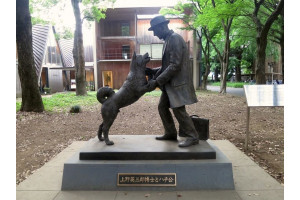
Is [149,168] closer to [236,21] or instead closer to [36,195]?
[36,195]

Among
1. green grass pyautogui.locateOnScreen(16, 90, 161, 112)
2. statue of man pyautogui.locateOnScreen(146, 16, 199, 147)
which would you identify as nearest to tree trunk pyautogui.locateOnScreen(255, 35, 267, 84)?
green grass pyautogui.locateOnScreen(16, 90, 161, 112)

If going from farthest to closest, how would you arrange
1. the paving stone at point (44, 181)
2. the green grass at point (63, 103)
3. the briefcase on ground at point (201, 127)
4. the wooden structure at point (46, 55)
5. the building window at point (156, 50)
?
the building window at point (156, 50) < the wooden structure at point (46, 55) < the green grass at point (63, 103) < the briefcase on ground at point (201, 127) < the paving stone at point (44, 181)

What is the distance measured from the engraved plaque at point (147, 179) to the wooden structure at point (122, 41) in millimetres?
22422

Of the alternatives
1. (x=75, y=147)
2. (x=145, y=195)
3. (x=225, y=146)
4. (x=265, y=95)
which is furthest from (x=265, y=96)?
(x=75, y=147)

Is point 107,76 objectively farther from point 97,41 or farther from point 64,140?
point 64,140

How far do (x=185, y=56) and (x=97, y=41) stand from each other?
24.7 m

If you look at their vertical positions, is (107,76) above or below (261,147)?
above

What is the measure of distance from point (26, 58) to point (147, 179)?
9130 millimetres

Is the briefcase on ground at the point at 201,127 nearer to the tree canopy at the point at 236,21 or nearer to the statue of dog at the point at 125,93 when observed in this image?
the statue of dog at the point at 125,93

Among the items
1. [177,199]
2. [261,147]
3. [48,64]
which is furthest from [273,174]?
[48,64]

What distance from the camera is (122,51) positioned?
93.4 ft

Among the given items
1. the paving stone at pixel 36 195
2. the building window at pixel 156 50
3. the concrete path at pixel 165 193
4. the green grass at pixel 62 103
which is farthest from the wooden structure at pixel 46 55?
the paving stone at pixel 36 195

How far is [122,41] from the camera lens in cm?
2830

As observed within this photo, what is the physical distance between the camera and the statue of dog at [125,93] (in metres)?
4.10
